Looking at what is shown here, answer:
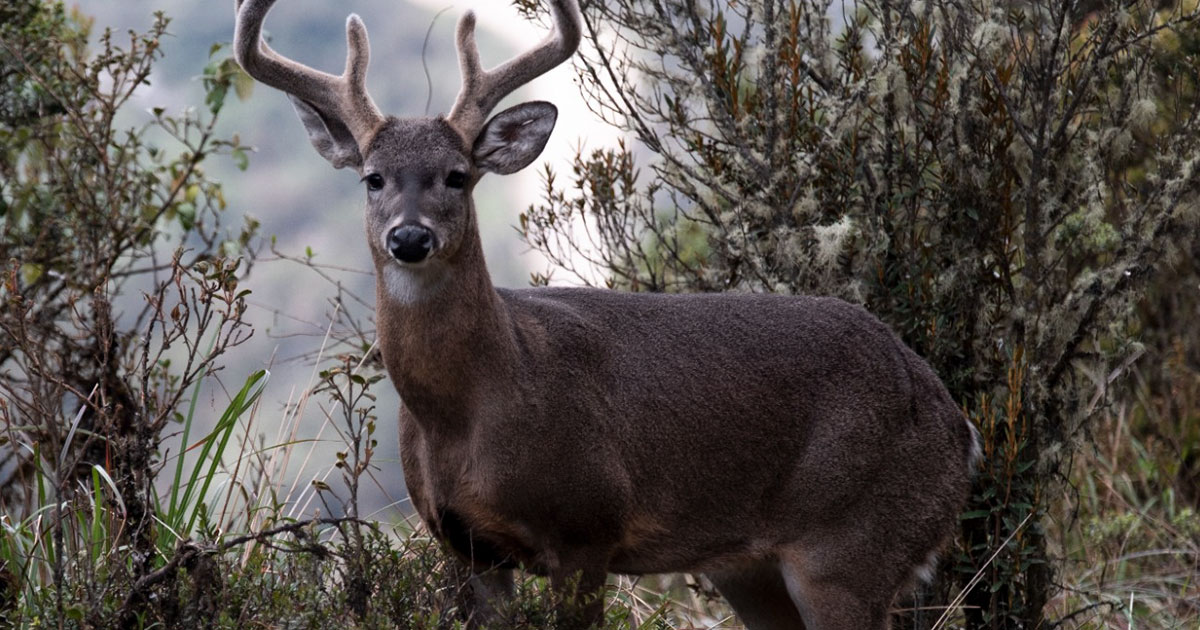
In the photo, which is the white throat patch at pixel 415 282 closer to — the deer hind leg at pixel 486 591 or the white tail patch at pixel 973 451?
the deer hind leg at pixel 486 591

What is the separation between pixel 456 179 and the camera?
17.4ft

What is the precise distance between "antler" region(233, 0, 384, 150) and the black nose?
58 centimetres

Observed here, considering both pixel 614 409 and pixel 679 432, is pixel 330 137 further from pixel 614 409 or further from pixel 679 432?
pixel 679 432

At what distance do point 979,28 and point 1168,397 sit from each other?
173 inches

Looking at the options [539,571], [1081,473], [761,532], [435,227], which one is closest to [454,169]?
[435,227]

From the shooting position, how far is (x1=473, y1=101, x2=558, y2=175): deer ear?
545 cm

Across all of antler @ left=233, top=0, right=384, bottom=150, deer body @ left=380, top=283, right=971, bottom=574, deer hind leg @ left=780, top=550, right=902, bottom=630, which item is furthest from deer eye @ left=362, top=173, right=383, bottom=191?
deer hind leg @ left=780, top=550, right=902, bottom=630

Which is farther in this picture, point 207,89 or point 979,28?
point 207,89

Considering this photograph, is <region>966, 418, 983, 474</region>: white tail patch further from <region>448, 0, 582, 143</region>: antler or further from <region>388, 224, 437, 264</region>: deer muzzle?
<region>388, 224, 437, 264</region>: deer muzzle

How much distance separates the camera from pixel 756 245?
6.81 m

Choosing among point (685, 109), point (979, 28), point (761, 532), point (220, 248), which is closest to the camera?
point (761, 532)

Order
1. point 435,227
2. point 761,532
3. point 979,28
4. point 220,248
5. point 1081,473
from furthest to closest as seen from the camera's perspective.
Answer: point 1081,473 < point 220,248 < point 979,28 < point 761,532 < point 435,227

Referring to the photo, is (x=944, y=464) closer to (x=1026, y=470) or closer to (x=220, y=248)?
(x=1026, y=470)

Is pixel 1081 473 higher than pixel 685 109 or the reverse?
the reverse
